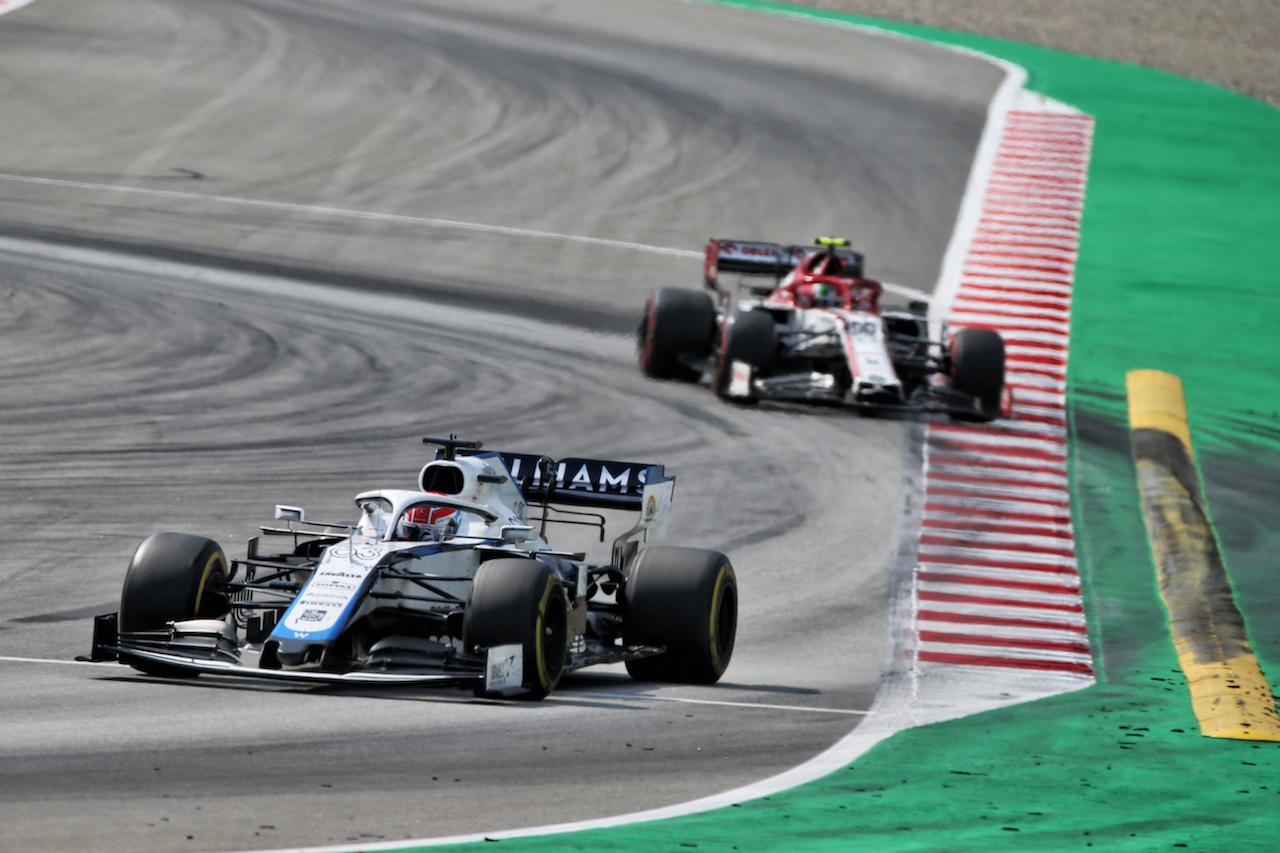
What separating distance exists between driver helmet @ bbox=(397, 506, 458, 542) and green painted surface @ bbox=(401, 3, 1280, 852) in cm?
329

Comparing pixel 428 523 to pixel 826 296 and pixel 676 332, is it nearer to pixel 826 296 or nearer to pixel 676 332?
pixel 676 332

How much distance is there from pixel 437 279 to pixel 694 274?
410 cm

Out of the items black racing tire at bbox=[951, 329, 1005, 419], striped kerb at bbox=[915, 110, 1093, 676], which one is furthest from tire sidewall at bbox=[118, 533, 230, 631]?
black racing tire at bbox=[951, 329, 1005, 419]

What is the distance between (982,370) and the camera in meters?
22.4

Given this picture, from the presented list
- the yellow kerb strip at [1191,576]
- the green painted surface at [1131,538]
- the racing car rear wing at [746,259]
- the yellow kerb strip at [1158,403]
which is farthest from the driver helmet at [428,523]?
the yellow kerb strip at [1158,403]

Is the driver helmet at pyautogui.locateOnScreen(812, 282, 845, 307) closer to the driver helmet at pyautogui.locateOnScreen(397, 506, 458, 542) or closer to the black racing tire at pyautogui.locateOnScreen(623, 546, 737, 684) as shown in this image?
the black racing tire at pyautogui.locateOnScreen(623, 546, 737, 684)

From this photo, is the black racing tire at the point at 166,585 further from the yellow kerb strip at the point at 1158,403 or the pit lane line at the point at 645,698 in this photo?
the yellow kerb strip at the point at 1158,403

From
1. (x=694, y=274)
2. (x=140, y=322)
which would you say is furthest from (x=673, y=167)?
(x=140, y=322)

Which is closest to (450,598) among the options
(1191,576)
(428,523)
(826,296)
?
(428,523)

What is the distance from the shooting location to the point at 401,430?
20.3 metres

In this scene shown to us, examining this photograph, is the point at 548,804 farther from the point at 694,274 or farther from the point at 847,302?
the point at 694,274

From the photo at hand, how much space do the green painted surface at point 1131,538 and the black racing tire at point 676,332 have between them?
488cm

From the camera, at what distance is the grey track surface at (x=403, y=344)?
31.6 feet

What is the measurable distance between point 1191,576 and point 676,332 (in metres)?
7.66
